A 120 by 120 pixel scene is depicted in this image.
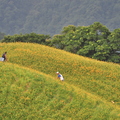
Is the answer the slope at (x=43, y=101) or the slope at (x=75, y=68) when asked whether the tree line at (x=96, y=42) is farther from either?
the slope at (x=43, y=101)

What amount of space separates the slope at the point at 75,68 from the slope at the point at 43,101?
706 centimetres

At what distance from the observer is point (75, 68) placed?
35.4 m

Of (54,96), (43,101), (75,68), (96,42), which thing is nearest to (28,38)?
(96,42)

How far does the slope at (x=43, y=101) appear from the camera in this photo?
1967cm

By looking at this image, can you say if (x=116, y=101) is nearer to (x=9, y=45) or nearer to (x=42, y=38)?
(x=9, y=45)

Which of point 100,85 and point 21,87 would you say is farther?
point 100,85

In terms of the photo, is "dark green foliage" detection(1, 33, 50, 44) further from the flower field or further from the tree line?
the flower field

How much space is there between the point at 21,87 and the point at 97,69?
Answer: 16598 millimetres

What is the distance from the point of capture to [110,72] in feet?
116

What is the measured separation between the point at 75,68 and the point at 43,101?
1511 centimetres

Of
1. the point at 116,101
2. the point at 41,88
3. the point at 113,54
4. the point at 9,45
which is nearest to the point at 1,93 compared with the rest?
the point at 41,88

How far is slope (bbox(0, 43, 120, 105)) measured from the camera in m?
30.5

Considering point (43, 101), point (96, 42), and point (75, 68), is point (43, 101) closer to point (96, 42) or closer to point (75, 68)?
point (75, 68)

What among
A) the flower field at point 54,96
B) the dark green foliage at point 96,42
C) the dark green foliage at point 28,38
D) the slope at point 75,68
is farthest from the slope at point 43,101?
the dark green foliage at point 28,38
